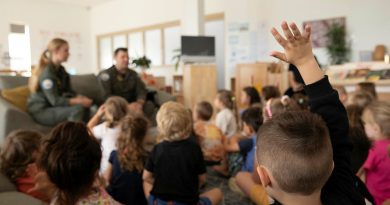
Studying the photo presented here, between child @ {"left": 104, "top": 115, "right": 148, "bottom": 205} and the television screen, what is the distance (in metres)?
4.03

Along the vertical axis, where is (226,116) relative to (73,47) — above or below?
below

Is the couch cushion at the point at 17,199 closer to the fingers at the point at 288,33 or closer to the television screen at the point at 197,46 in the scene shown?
the fingers at the point at 288,33

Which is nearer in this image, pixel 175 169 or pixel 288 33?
pixel 288 33

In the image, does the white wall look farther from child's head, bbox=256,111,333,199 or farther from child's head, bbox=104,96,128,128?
child's head, bbox=256,111,333,199

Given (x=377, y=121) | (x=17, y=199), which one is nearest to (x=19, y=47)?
(x=17, y=199)

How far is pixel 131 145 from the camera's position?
1.77 metres

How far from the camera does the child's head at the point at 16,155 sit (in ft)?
4.65

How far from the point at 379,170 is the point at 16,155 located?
1731 mm

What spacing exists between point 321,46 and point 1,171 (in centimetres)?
537

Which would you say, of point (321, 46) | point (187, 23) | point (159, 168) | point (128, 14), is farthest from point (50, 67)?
point (128, 14)

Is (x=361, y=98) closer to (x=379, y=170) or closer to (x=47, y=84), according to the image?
(x=379, y=170)

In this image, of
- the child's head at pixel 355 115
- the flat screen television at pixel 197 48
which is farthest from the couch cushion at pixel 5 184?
the flat screen television at pixel 197 48

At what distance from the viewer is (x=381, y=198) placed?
159 cm

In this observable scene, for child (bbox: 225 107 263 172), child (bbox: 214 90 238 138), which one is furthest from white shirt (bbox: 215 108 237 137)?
child (bbox: 225 107 263 172)
